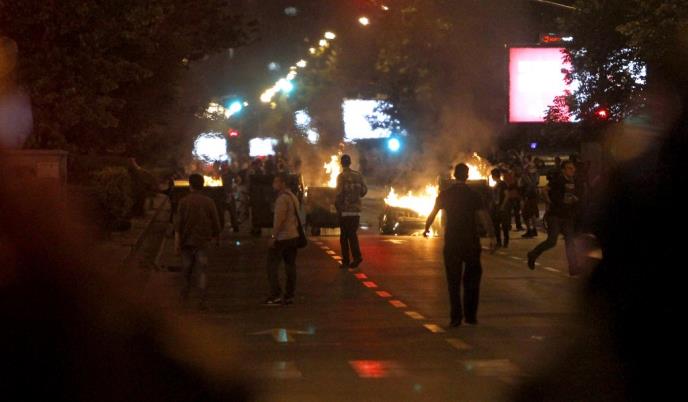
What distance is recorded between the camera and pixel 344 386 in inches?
425

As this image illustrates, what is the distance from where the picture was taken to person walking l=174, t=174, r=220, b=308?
16.6m

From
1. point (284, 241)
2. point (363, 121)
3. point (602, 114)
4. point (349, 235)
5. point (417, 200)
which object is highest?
point (363, 121)

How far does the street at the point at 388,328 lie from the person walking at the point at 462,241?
394 mm

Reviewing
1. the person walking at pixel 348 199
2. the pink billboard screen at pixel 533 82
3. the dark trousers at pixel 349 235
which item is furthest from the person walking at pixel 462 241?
the pink billboard screen at pixel 533 82

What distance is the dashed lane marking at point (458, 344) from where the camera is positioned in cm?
1306

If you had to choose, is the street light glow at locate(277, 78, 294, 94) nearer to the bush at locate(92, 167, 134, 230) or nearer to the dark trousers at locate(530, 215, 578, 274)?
the bush at locate(92, 167, 134, 230)

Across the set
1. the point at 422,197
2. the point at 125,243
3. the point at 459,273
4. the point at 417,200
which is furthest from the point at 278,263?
the point at 422,197

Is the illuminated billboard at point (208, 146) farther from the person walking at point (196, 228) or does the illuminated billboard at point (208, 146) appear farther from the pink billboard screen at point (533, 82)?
the person walking at point (196, 228)

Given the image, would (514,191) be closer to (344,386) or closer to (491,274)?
(491,274)

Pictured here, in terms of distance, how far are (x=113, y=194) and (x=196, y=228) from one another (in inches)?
452

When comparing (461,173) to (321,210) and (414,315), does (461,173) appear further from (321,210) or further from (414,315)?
(321,210)

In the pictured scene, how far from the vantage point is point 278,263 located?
17234 millimetres

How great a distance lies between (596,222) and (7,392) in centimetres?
684

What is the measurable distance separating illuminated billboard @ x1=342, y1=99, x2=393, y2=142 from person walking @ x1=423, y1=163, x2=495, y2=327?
51194 mm
